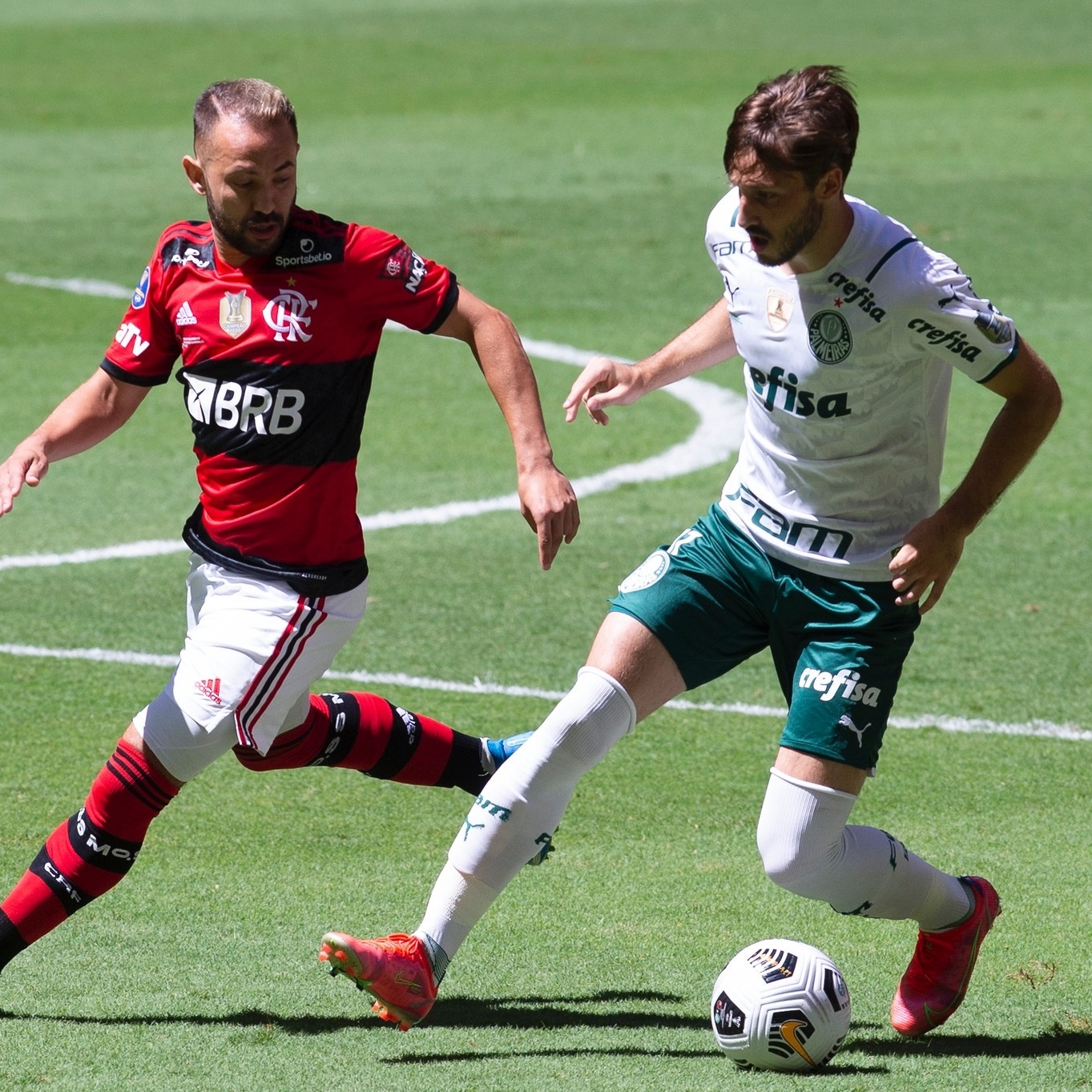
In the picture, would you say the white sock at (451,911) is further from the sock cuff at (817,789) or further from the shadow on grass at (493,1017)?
the sock cuff at (817,789)

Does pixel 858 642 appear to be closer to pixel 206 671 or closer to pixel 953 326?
pixel 953 326

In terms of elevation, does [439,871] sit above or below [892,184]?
above

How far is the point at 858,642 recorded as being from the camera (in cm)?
442

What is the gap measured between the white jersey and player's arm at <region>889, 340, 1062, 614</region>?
8 cm

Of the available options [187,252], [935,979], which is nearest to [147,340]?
[187,252]

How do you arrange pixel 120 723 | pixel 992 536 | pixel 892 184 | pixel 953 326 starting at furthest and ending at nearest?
pixel 892 184 → pixel 992 536 → pixel 120 723 → pixel 953 326

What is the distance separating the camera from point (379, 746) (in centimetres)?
518

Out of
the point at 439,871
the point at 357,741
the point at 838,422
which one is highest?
the point at 838,422

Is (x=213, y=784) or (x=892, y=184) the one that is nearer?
(x=213, y=784)

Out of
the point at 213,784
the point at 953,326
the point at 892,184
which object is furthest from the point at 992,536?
the point at 892,184

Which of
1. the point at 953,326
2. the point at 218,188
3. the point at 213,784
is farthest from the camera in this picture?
the point at 213,784

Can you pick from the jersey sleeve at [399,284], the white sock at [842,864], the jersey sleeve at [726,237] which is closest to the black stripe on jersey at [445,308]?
the jersey sleeve at [399,284]

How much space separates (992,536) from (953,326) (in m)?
4.87

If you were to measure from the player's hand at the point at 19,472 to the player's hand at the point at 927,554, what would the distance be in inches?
81.8
